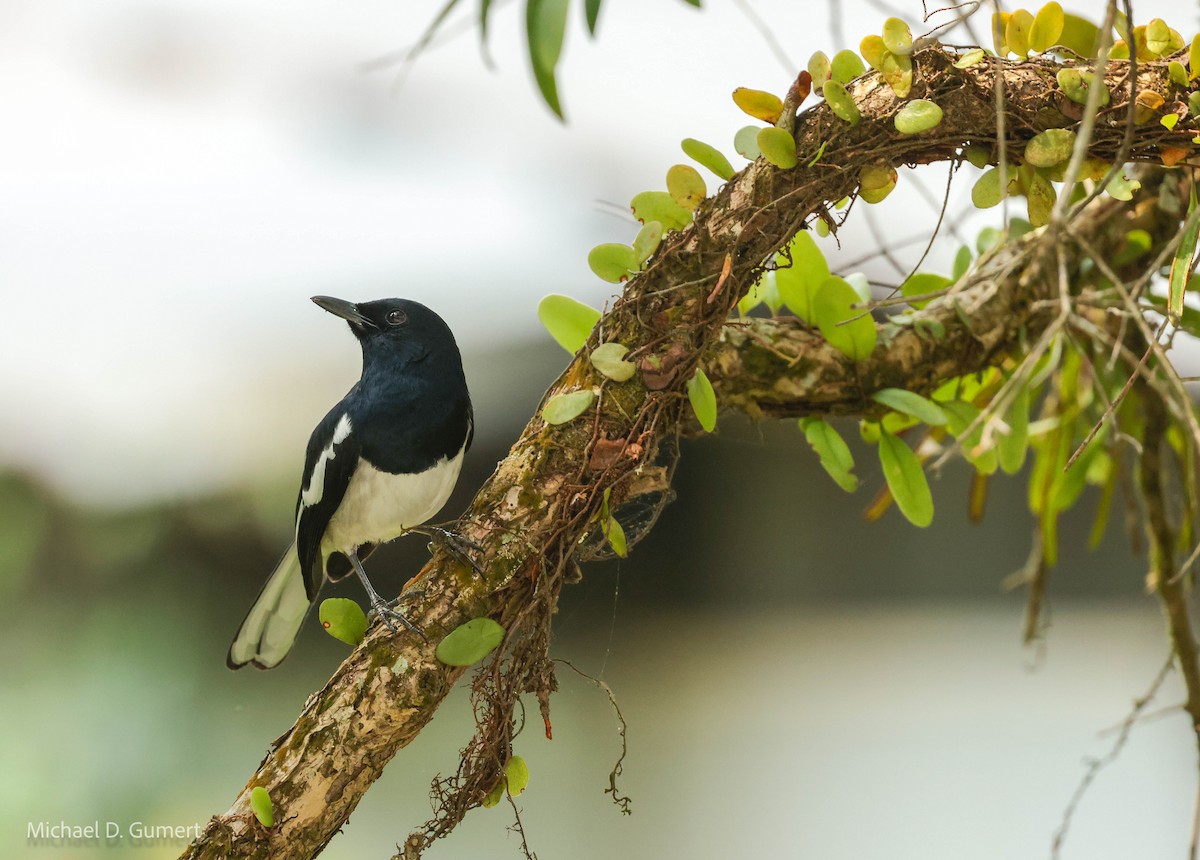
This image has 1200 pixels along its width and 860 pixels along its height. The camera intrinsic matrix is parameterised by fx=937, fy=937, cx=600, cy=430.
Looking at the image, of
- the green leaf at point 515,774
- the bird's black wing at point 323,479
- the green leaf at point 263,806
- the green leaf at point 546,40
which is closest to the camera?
the green leaf at point 546,40

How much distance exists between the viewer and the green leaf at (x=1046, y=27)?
778 millimetres

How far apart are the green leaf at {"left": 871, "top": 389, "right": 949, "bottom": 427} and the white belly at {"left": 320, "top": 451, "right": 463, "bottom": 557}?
437mm

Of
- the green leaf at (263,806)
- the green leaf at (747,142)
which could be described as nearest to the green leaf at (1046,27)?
the green leaf at (747,142)

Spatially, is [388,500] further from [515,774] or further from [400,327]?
[515,774]

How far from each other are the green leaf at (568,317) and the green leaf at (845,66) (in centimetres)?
29

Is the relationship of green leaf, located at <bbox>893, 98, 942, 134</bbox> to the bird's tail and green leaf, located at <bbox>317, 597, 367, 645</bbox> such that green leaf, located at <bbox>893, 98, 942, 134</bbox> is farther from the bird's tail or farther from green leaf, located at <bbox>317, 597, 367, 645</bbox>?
the bird's tail

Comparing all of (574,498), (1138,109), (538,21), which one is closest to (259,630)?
(574,498)

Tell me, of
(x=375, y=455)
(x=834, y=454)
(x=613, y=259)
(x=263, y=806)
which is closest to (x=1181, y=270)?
(x=834, y=454)

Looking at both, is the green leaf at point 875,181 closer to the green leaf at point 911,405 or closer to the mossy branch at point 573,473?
the mossy branch at point 573,473

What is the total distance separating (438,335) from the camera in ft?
2.89

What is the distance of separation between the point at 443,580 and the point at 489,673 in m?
0.09

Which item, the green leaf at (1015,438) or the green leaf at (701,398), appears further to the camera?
the green leaf at (1015,438)

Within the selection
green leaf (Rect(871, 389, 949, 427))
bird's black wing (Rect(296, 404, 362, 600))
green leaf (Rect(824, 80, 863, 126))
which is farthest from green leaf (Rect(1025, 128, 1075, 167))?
bird's black wing (Rect(296, 404, 362, 600))

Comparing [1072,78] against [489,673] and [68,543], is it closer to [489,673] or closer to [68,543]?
[489,673]
